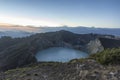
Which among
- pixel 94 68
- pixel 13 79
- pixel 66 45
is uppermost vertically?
pixel 94 68

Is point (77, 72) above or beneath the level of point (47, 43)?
above

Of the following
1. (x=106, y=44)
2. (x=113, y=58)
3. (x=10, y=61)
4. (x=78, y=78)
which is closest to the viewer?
(x=78, y=78)

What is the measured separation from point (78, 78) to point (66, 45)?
461 feet

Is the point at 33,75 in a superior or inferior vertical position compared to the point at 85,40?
superior

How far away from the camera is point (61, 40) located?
517 ft

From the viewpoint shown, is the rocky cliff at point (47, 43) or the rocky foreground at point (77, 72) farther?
the rocky cliff at point (47, 43)

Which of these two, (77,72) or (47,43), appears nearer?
(77,72)

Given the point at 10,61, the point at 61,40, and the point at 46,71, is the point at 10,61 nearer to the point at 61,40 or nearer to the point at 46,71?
the point at 61,40

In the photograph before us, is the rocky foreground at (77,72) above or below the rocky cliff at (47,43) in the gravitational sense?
above

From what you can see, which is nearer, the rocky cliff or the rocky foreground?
the rocky foreground

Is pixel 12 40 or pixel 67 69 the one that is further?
pixel 12 40

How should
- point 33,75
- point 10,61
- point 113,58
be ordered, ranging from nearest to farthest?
point 113,58 < point 33,75 < point 10,61

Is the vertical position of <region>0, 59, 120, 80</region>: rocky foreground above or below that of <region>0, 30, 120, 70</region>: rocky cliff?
above

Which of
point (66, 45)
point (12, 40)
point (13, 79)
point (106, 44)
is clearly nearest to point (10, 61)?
point (106, 44)
